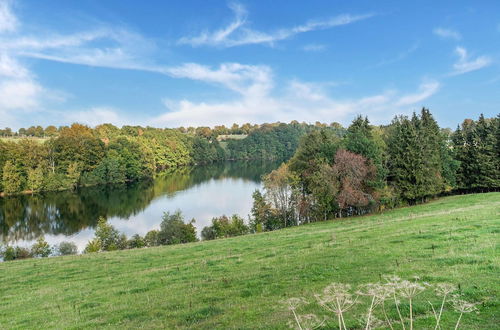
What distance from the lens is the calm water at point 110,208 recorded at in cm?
4944

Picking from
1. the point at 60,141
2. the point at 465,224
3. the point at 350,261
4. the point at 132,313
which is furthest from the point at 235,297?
the point at 60,141

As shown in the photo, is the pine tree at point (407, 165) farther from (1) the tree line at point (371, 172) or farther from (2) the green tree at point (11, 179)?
(2) the green tree at point (11, 179)

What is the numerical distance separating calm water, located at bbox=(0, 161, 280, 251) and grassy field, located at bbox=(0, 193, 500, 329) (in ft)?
103

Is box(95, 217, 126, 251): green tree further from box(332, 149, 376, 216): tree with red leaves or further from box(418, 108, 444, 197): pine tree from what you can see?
box(418, 108, 444, 197): pine tree

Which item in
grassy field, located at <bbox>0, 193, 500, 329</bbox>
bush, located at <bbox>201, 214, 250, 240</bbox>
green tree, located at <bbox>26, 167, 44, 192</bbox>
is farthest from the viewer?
green tree, located at <bbox>26, 167, 44, 192</bbox>

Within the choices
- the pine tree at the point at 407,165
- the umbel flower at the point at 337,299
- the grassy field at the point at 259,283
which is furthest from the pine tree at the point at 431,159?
the umbel flower at the point at 337,299

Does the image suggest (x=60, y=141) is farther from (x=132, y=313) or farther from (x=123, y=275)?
(x=132, y=313)

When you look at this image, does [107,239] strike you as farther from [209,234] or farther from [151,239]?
[209,234]

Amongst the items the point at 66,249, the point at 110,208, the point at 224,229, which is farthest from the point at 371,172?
the point at 110,208

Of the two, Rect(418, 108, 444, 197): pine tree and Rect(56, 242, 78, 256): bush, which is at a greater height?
Answer: Rect(418, 108, 444, 197): pine tree

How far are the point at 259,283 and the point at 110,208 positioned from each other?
2504 inches

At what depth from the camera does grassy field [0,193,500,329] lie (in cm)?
762

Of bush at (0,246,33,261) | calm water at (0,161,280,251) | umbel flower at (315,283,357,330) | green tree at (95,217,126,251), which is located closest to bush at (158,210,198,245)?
green tree at (95,217,126,251)

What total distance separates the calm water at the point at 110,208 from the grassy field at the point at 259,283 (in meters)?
31.5
